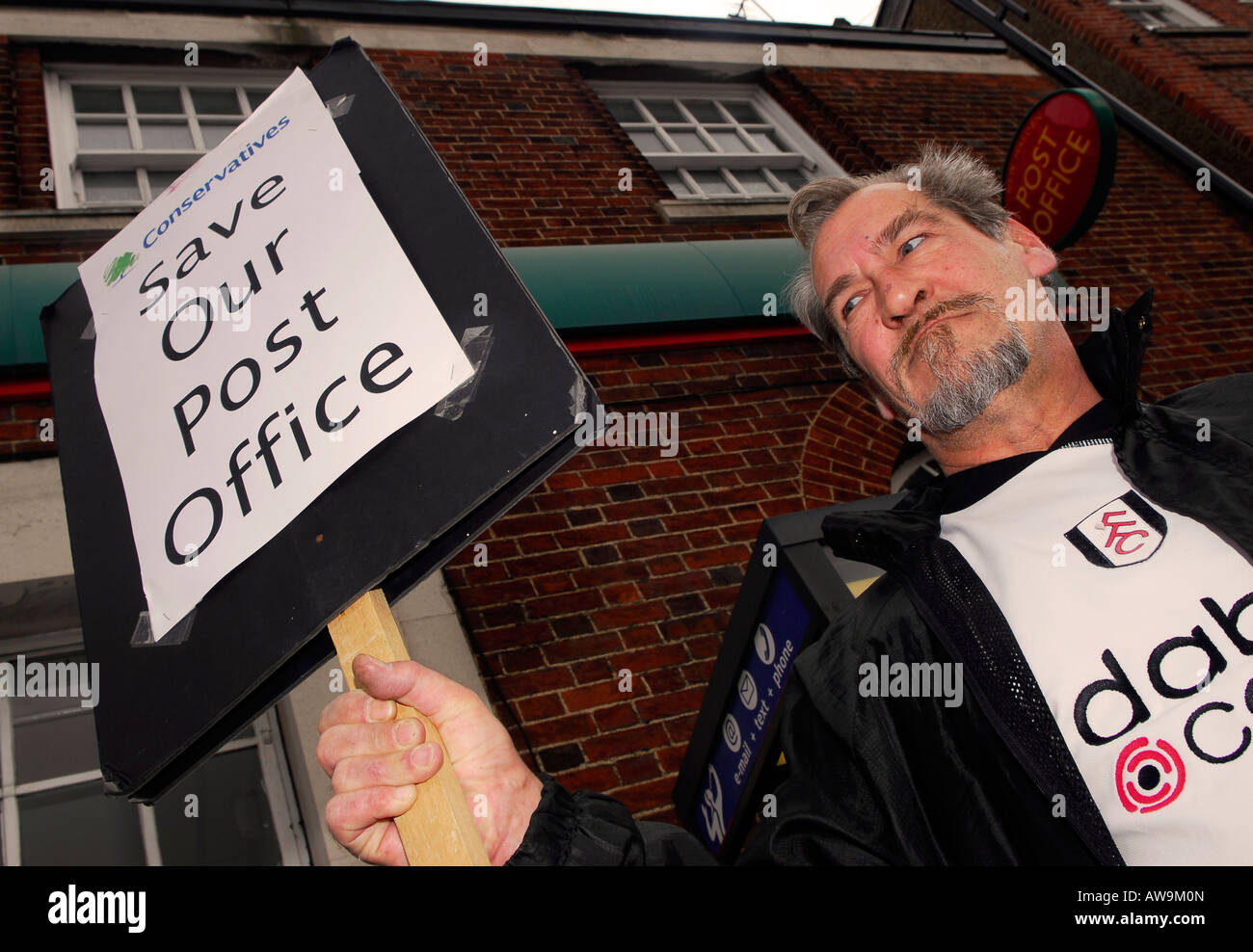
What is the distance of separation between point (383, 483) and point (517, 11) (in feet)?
23.1

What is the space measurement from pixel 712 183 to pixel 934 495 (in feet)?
17.7

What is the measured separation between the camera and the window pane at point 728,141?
731cm

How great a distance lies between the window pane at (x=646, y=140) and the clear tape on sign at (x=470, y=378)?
6.21m

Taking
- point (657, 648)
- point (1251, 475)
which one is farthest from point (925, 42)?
point (1251, 475)

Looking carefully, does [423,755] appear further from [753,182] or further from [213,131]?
[753,182]

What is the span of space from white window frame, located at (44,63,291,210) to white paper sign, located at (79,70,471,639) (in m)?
3.90

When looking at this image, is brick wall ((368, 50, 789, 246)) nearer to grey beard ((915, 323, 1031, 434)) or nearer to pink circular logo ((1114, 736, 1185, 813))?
grey beard ((915, 323, 1031, 434))

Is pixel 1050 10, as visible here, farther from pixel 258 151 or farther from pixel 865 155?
pixel 258 151

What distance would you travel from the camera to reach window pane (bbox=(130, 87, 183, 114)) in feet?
20.2

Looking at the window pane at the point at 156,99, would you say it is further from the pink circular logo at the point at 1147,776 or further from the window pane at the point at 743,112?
the pink circular logo at the point at 1147,776

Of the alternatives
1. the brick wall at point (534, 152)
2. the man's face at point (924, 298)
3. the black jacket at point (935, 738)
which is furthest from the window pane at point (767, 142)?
the black jacket at point (935, 738)

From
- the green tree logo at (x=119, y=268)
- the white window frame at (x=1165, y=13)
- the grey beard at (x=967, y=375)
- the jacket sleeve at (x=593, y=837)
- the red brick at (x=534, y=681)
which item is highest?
the white window frame at (x=1165, y=13)

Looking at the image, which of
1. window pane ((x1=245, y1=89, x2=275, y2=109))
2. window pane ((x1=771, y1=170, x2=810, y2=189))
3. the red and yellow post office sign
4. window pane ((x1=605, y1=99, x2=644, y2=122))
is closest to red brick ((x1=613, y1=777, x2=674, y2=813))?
the red and yellow post office sign

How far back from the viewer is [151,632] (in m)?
1.43
